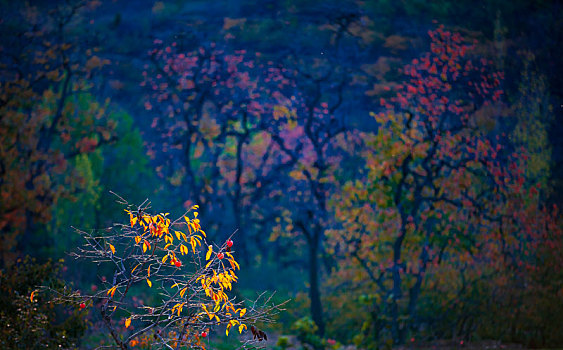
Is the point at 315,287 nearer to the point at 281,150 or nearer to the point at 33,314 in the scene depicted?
the point at 281,150

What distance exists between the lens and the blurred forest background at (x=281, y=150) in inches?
240

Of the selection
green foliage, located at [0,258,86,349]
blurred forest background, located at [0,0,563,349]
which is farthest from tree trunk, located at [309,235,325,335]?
green foliage, located at [0,258,86,349]

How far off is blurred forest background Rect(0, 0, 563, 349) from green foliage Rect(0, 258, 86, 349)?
14cm

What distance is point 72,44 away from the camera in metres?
6.24

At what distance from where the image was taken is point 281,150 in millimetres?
6121

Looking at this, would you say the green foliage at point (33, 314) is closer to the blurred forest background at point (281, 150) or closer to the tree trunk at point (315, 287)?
the blurred forest background at point (281, 150)

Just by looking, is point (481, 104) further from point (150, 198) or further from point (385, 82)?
point (150, 198)

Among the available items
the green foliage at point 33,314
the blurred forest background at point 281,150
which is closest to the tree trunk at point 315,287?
the blurred forest background at point 281,150

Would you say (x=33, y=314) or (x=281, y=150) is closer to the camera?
(x=33, y=314)

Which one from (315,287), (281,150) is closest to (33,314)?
(315,287)

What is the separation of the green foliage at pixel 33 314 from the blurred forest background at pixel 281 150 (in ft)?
0.47

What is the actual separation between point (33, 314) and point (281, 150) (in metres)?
2.89

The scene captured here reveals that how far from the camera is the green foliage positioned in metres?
5.02

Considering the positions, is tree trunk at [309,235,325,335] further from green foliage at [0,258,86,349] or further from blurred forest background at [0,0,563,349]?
green foliage at [0,258,86,349]
